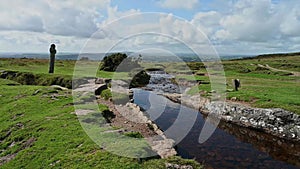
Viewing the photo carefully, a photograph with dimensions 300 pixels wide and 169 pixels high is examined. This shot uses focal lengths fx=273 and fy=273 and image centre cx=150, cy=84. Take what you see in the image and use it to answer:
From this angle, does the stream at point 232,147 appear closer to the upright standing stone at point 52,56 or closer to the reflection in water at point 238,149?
the reflection in water at point 238,149

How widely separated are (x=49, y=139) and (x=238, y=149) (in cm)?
1263

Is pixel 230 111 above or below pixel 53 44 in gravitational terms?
below

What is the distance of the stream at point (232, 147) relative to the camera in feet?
55.8

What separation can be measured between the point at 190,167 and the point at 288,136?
12759 mm

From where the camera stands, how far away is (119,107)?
1023 inches

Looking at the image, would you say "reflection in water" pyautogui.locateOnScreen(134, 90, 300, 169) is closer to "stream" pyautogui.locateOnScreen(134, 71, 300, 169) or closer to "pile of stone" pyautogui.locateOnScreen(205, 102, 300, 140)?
"stream" pyautogui.locateOnScreen(134, 71, 300, 169)

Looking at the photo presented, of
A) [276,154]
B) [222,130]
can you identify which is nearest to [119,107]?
[222,130]

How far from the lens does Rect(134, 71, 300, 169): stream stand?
17006mm

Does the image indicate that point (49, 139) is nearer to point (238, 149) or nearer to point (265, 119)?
point (238, 149)

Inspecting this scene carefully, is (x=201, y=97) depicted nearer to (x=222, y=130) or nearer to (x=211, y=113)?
(x=211, y=113)

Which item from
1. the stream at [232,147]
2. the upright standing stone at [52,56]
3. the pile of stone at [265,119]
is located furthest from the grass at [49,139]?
the upright standing stone at [52,56]

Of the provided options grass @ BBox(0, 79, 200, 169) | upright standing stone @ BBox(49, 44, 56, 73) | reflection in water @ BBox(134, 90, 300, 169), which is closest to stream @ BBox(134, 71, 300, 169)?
reflection in water @ BBox(134, 90, 300, 169)

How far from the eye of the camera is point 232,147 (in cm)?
1962

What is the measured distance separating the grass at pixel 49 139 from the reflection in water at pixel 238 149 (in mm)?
4807
